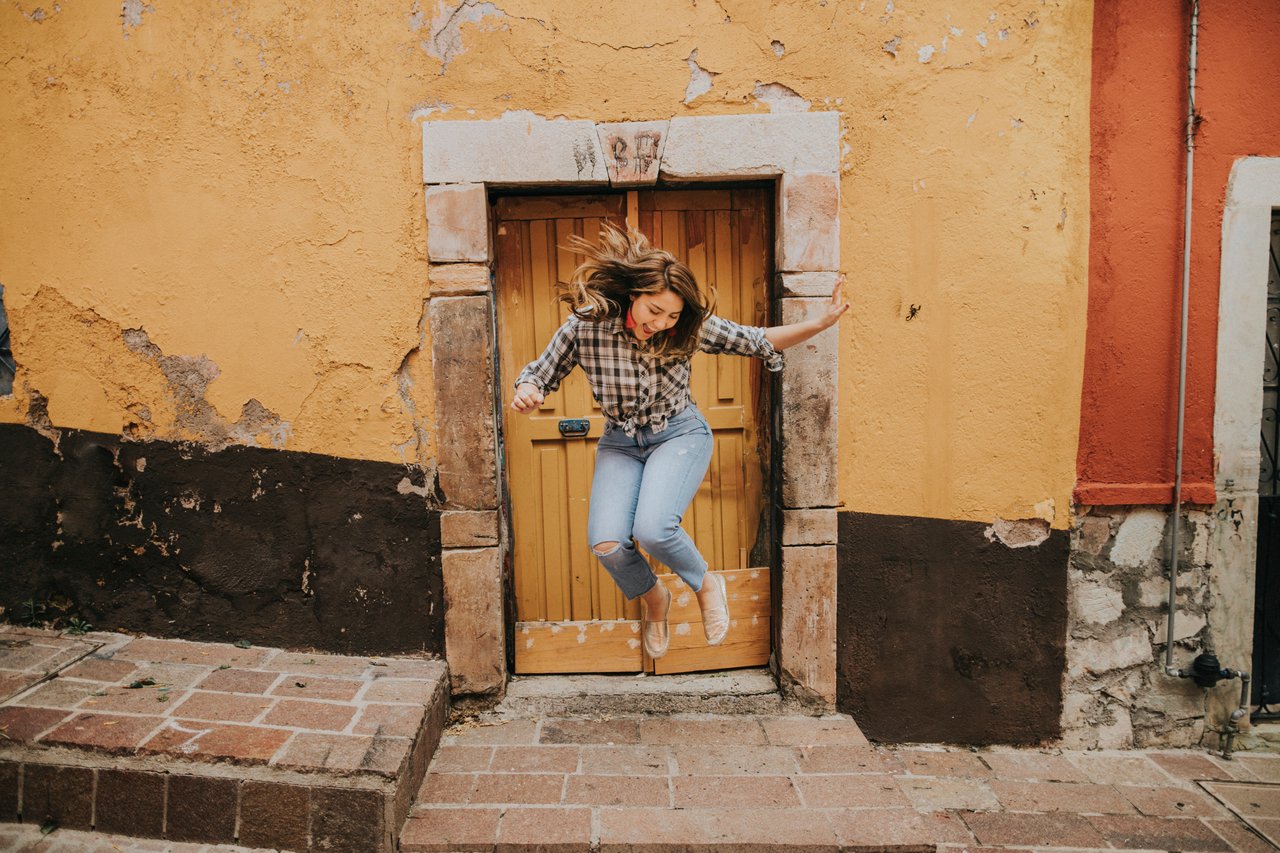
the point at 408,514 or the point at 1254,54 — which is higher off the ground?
the point at 1254,54

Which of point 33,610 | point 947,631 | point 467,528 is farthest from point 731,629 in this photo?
point 33,610

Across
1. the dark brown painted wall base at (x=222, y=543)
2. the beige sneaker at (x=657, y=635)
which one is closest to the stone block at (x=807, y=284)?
the beige sneaker at (x=657, y=635)

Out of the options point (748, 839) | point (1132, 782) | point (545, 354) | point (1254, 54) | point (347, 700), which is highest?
point (1254, 54)

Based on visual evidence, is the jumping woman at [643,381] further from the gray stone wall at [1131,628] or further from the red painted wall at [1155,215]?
the gray stone wall at [1131,628]

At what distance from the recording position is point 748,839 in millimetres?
2781

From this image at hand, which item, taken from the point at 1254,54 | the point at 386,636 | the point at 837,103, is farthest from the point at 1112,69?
the point at 386,636

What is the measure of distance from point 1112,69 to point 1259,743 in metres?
3.30

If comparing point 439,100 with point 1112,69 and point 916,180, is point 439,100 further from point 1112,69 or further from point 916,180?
point 1112,69

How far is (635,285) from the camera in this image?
2.89 meters

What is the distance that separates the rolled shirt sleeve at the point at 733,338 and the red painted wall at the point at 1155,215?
1661mm

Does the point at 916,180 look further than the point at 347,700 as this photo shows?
Yes

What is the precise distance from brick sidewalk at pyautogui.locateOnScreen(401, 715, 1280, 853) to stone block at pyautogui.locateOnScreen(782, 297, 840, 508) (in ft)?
3.46

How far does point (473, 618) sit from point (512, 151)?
2.11 metres

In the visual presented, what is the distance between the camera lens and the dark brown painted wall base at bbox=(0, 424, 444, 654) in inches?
142
